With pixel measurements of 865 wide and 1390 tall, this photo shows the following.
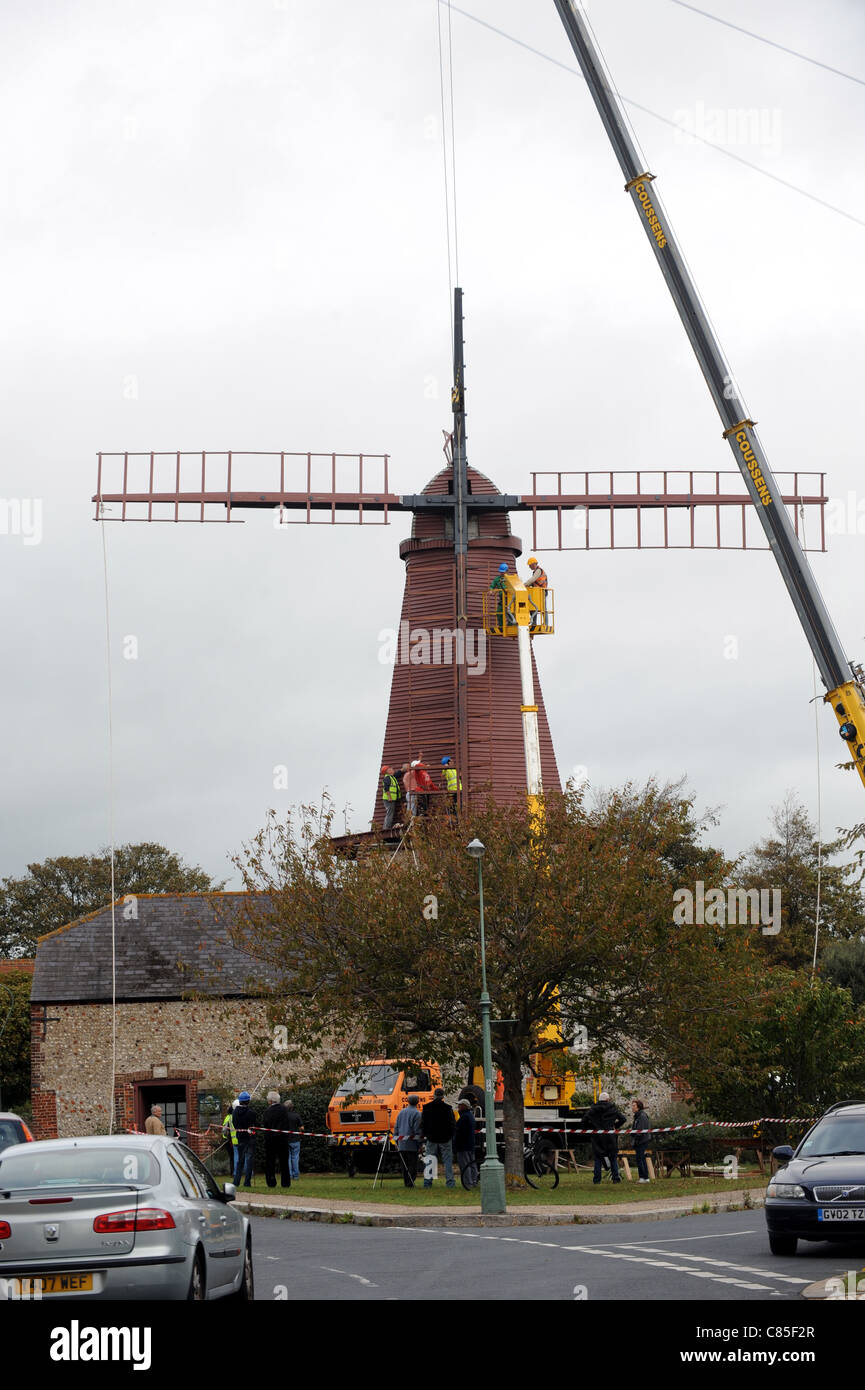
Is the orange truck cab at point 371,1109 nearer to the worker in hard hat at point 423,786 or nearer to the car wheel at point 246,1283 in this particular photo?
the worker in hard hat at point 423,786

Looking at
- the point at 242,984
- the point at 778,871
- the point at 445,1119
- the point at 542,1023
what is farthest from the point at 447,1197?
the point at 778,871

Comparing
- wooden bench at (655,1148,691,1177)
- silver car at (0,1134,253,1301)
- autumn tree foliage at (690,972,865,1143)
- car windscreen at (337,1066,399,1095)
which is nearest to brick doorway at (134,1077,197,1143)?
car windscreen at (337,1066,399,1095)

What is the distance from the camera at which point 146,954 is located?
44.0 meters

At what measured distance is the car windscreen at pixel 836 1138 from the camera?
16719 mm

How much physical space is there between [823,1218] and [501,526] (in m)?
33.9

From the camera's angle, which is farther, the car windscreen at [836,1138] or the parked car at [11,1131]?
the parked car at [11,1131]

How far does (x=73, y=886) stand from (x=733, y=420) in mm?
→ 63460

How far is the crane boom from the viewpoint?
22016mm

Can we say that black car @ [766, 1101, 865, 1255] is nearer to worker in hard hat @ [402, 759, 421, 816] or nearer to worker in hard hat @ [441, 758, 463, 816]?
worker in hard hat @ [441, 758, 463, 816]

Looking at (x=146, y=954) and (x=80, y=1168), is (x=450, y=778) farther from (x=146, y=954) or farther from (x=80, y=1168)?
(x=80, y=1168)

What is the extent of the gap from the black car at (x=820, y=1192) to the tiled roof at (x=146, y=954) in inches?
1014

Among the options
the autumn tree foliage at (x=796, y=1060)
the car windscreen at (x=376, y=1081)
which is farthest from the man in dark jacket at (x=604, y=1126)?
the car windscreen at (x=376, y=1081)

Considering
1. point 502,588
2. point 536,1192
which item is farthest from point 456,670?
point 536,1192

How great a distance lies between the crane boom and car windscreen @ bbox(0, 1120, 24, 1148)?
35.3 feet
